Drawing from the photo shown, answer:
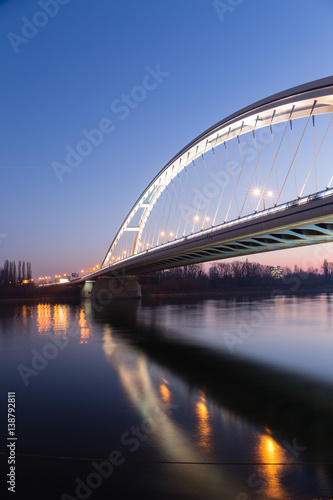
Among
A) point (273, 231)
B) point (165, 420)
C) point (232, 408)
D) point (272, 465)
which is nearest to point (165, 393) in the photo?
point (232, 408)

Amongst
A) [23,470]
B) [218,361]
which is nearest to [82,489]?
[23,470]

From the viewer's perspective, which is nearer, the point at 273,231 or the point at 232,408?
the point at 232,408

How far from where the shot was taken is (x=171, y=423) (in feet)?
27.4

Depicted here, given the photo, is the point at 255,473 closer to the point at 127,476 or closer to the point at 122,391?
the point at 127,476

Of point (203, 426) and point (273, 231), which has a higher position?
point (273, 231)

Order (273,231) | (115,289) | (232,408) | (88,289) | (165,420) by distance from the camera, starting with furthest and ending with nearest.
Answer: (88,289), (115,289), (273,231), (232,408), (165,420)

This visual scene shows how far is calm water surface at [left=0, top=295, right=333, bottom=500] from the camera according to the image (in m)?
5.68

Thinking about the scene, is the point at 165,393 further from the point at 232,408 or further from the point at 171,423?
the point at 171,423

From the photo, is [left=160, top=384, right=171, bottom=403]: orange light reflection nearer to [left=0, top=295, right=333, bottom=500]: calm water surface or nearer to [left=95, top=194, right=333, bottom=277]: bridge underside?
[left=0, top=295, right=333, bottom=500]: calm water surface

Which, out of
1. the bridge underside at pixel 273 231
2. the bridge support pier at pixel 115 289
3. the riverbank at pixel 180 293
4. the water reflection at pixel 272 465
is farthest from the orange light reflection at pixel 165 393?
the riverbank at pixel 180 293

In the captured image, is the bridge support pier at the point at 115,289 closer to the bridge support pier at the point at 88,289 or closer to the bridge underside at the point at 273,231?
the bridge support pier at the point at 88,289

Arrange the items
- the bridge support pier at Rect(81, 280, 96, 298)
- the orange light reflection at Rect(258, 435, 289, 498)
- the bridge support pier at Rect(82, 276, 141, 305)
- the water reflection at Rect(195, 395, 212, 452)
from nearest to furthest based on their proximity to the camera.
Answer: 1. the orange light reflection at Rect(258, 435, 289, 498)
2. the water reflection at Rect(195, 395, 212, 452)
3. the bridge support pier at Rect(82, 276, 141, 305)
4. the bridge support pier at Rect(81, 280, 96, 298)

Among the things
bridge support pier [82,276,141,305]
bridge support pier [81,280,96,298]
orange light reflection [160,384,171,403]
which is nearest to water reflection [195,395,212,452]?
orange light reflection [160,384,171,403]

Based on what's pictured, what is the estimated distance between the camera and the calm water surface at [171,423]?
224 inches
